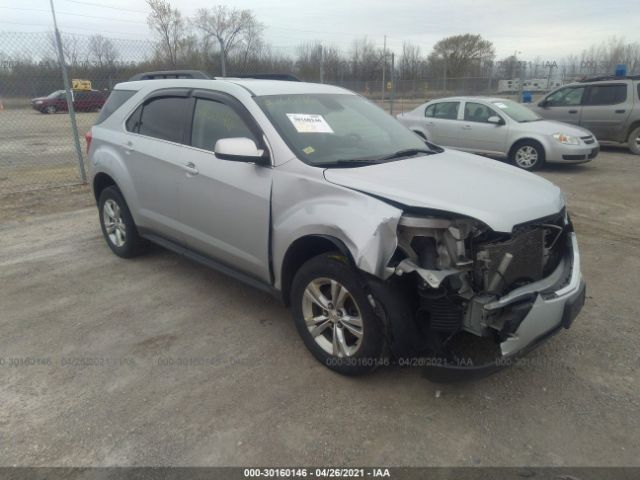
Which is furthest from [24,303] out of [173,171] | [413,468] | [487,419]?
[487,419]

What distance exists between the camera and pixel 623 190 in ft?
26.5

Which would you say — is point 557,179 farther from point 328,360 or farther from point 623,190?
point 328,360

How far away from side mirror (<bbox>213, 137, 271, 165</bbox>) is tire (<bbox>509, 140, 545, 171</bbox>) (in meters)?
8.15

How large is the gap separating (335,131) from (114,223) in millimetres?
2836

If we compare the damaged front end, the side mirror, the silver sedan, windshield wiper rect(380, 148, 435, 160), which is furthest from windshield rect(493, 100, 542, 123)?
the side mirror

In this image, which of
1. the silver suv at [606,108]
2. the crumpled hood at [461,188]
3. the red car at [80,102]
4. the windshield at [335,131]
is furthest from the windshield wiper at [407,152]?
the red car at [80,102]

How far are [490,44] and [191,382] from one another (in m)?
64.0

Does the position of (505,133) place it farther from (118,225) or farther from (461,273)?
(461,273)

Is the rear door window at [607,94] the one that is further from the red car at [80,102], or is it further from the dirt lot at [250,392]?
the red car at [80,102]

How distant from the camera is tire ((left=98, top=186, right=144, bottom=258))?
A: 4832 millimetres

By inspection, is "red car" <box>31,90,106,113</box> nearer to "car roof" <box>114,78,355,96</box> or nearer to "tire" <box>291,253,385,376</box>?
"car roof" <box>114,78,355,96</box>

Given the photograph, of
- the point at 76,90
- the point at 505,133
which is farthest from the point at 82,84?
the point at 505,133

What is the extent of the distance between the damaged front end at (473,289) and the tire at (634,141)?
36.1 ft

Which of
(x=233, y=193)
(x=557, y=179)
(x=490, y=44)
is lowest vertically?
(x=557, y=179)
